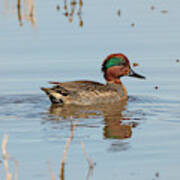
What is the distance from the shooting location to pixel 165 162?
8.49 metres

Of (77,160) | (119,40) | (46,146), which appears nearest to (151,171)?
(77,160)

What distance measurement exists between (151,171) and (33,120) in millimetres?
3055

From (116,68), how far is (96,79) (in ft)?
2.02

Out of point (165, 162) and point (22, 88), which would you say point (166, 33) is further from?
point (165, 162)

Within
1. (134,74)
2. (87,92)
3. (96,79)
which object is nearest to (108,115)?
(87,92)

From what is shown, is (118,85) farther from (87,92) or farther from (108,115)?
(108,115)

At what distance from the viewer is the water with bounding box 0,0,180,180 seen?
8602 millimetres

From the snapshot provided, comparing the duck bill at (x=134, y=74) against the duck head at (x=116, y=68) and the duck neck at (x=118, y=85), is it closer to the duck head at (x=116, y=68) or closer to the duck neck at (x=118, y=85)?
the duck head at (x=116, y=68)

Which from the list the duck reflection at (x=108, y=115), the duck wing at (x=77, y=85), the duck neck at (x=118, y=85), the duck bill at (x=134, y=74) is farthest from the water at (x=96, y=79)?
the duck wing at (x=77, y=85)

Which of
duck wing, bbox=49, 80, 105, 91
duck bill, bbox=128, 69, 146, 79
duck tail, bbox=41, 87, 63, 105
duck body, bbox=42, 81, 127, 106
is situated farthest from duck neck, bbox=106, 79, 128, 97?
duck tail, bbox=41, 87, 63, 105

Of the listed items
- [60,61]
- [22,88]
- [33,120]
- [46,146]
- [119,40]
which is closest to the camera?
[46,146]

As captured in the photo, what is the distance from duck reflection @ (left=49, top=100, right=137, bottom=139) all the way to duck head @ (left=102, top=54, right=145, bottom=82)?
0.93 meters

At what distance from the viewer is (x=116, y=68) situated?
524 inches

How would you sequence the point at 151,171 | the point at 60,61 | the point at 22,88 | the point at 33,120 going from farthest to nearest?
the point at 60,61, the point at 22,88, the point at 33,120, the point at 151,171
